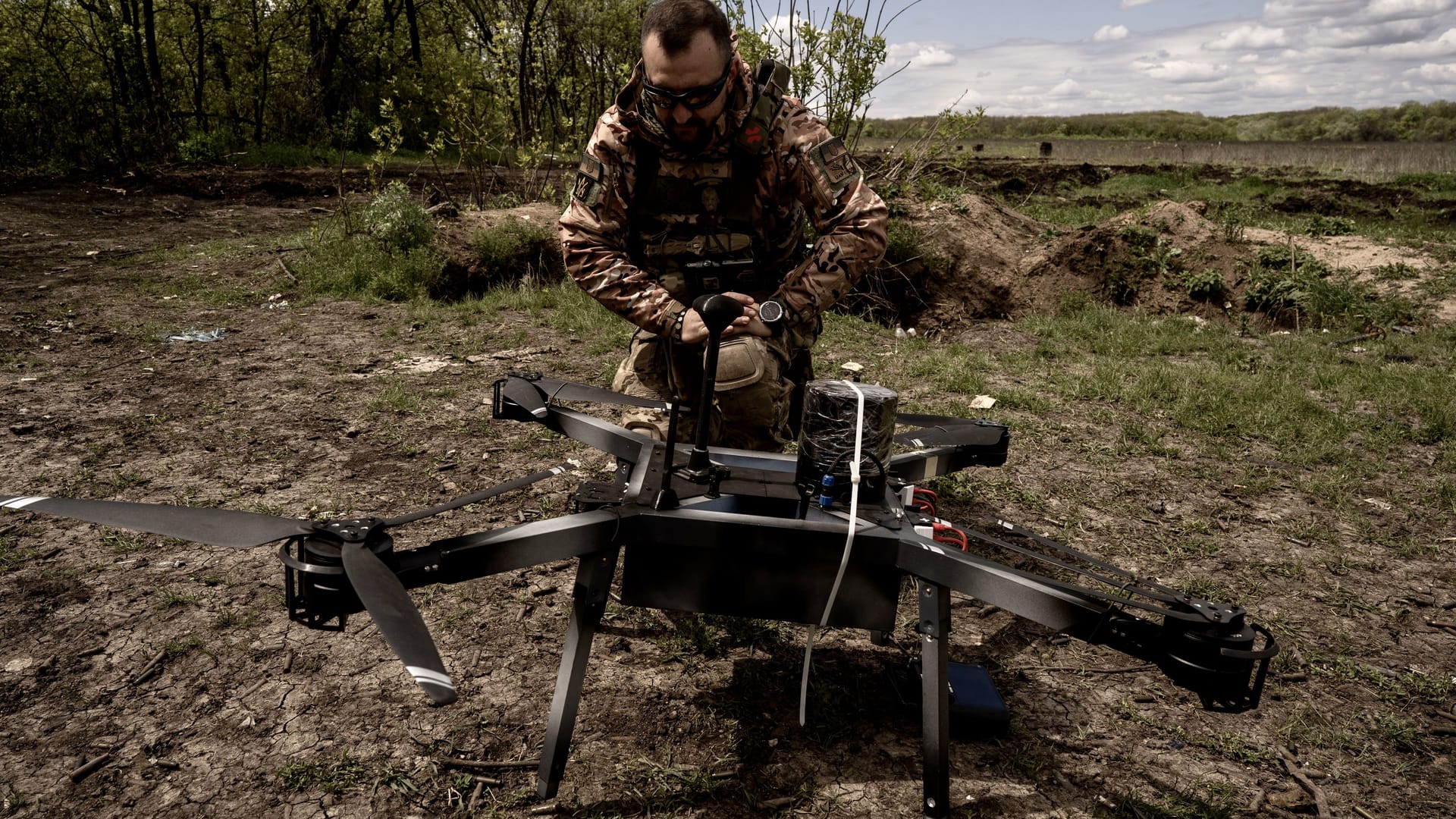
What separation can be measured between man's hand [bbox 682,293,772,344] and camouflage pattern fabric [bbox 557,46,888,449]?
16cm

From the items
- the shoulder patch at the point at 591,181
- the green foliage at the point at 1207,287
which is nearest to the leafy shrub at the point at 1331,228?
the green foliage at the point at 1207,287

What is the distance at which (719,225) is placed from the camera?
372 centimetres

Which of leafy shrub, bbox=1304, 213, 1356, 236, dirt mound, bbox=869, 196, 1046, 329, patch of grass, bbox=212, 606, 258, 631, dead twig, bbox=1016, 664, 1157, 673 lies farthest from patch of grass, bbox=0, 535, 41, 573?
leafy shrub, bbox=1304, 213, 1356, 236

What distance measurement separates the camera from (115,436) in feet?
16.0

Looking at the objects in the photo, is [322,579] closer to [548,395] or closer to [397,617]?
[397,617]

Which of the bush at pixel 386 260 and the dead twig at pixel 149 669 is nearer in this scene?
the dead twig at pixel 149 669

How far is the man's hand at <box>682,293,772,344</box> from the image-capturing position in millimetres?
3180

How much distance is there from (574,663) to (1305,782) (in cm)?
218

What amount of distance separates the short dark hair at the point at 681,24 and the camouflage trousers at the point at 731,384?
1089mm

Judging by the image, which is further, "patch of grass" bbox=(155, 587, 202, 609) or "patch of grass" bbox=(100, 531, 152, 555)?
"patch of grass" bbox=(100, 531, 152, 555)

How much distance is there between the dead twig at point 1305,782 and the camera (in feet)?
8.12

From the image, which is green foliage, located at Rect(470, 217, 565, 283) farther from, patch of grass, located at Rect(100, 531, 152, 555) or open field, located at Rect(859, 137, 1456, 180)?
open field, located at Rect(859, 137, 1456, 180)

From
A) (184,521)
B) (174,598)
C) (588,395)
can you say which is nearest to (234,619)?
(174,598)

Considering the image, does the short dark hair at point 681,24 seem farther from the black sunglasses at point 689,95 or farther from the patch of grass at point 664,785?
the patch of grass at point 664,785
